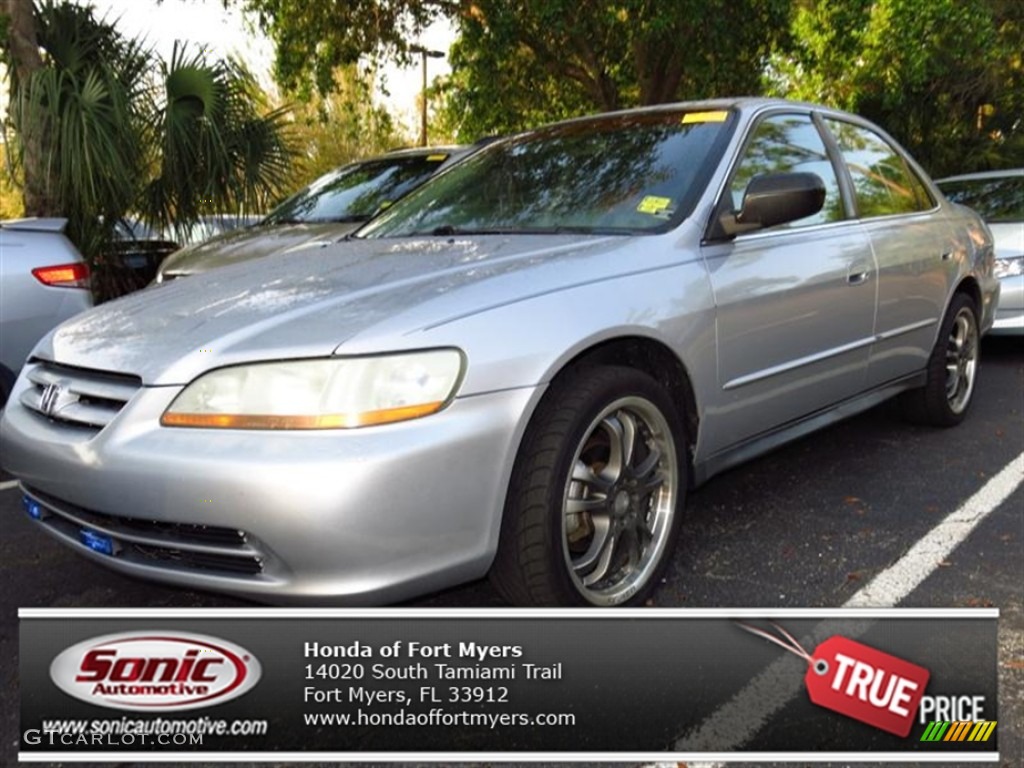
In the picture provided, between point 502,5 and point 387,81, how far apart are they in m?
3.34

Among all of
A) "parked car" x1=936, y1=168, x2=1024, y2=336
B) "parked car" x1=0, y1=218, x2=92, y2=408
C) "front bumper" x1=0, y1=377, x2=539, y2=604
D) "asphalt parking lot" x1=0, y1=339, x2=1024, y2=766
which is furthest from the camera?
"parked car" x1=936, y1=168, x2=1024, y2=336

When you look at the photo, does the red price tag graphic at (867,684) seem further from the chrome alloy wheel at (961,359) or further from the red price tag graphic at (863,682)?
the chrome alloy wheel at (961,359)

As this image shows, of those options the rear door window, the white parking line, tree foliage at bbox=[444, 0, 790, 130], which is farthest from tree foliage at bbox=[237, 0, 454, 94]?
the white parking line

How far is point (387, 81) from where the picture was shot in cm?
1423

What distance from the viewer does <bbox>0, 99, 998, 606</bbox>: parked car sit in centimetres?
222

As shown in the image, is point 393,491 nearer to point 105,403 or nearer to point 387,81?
point 105,403

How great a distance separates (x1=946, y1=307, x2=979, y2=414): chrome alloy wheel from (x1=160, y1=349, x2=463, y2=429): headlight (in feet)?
11.1

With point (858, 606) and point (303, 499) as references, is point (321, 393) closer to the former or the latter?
point (303, 499)

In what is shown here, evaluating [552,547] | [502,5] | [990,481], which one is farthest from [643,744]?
[502,5]

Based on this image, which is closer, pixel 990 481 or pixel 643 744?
pixel 643 744

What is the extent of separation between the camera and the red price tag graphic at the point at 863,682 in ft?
7.39

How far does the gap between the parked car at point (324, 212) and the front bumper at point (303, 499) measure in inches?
124

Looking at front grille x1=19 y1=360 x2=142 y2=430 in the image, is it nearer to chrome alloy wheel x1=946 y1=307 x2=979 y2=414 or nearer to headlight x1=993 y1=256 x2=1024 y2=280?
chrome alloy wheel x1=946 y1=307 x2=979 y2=414

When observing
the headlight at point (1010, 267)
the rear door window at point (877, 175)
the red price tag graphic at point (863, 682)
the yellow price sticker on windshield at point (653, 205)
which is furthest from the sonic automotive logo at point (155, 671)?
the headlight at point (1010, 267)
